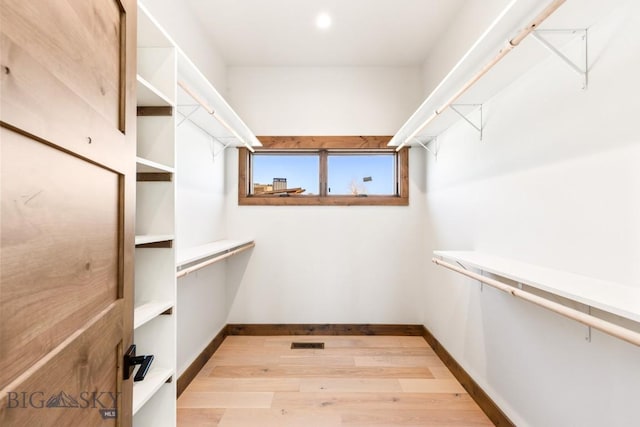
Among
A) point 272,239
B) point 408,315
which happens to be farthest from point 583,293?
point 272,239

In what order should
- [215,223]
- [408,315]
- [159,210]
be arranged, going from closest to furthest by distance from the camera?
[159,210] < [215,223] < [408,315]

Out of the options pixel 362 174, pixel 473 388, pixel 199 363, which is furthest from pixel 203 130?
pixel 473 388

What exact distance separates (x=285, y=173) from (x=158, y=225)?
206 cm

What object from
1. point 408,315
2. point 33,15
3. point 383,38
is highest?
point 383,38

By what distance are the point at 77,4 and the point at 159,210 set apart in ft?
3.31

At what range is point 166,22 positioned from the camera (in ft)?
6.55

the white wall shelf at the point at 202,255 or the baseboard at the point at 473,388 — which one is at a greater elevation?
the white wall shelf at the point at 202,255

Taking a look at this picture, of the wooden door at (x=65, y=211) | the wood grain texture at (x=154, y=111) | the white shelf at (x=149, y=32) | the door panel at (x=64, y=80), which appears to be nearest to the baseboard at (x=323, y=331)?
the wood grain texture at (x=154, y=111)

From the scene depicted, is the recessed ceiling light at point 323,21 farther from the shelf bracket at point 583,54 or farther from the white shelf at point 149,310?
the white shelf at point 149,310

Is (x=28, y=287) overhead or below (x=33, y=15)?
below

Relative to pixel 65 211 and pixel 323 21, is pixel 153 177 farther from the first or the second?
pixel 323 21

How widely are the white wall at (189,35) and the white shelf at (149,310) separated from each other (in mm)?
1562

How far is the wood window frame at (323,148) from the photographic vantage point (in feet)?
10.8

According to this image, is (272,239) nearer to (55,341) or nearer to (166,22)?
(166,22)
